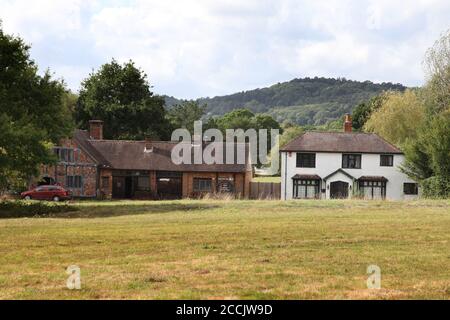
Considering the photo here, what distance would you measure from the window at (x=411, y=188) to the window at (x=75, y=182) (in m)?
28.5

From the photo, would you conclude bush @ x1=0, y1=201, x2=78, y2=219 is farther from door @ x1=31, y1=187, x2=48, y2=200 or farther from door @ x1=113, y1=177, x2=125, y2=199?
door @ x1=113, y1=177, x2=125, y2=199

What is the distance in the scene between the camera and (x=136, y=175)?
60938 millimetres

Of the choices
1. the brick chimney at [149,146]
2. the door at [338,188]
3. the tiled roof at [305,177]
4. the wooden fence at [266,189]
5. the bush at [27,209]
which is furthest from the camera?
the brick chimney at [149,146]

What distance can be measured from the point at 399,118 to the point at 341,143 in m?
15.2

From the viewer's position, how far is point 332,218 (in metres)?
28.6

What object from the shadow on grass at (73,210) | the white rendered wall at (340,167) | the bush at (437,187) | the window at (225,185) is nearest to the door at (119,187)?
the window at (225,185)

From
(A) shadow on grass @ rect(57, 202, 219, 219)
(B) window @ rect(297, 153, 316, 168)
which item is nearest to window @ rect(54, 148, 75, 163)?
(B) window @ rect(297, 153, 316, 168)

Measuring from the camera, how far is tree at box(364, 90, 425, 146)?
237ft

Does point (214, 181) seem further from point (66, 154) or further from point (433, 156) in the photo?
point (433, 156)

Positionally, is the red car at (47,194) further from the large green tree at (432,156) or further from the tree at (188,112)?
the tree at (188,112)

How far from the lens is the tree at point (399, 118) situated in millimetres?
72250

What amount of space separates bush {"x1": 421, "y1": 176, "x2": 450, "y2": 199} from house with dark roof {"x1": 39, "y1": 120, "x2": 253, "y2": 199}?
51.0 ft
